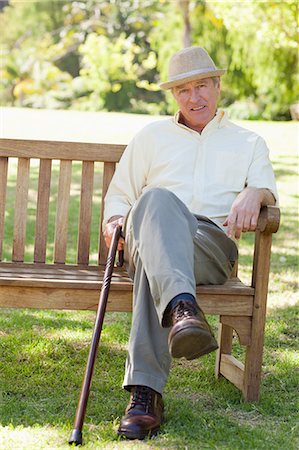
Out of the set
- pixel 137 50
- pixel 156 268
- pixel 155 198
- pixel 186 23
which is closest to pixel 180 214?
pixel 155 198

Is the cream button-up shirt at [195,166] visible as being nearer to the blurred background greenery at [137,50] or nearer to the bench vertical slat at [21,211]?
the bench vertical slat at [21,211]

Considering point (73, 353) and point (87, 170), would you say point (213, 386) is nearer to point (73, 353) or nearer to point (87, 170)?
Answer: point (73, 353)

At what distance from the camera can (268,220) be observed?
3342 mm

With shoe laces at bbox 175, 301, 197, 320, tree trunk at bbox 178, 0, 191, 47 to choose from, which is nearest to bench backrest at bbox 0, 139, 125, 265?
shoe laces at bbox 175, 301, 197, 320

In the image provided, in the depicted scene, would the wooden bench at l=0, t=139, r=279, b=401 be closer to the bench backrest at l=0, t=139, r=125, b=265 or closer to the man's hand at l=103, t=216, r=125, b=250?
the bench backrest at l=0, t=139, r=125, b=265

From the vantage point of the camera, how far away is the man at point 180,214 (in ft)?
9.78

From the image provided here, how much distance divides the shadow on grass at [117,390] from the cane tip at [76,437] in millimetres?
56

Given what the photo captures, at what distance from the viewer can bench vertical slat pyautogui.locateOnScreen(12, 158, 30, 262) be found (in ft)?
12.8

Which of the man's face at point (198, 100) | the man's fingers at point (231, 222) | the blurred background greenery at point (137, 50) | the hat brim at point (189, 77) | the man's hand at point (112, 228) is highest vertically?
the hat brim at point (189, 77)

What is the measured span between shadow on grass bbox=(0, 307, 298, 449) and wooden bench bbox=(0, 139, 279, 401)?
152mm

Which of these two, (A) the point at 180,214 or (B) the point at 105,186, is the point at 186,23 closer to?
(B) the point at 105,186

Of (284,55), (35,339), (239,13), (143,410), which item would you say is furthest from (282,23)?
(143,410)

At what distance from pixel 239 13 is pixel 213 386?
14037mm

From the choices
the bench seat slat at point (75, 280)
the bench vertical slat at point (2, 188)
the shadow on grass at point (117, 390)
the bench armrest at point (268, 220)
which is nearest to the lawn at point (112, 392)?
the shadow on grass at point (117, 390)
